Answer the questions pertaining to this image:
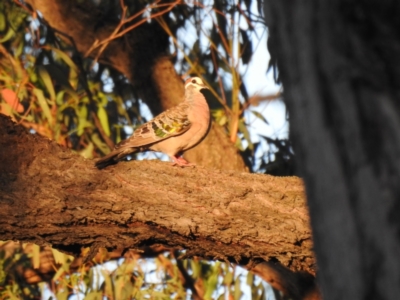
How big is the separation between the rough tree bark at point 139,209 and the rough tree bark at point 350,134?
211 centimetres

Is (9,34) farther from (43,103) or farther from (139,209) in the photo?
(139,209)

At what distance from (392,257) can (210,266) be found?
491 cm

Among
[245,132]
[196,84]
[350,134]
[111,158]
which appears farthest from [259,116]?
[350,134]

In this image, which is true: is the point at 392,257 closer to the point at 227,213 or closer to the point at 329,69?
the point at 329,69

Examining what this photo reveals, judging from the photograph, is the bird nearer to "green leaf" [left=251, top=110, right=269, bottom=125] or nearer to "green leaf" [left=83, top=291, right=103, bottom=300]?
"green leaf" [left=251, top=110, right=269, bottom=125]

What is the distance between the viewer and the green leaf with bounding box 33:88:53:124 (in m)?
5.85

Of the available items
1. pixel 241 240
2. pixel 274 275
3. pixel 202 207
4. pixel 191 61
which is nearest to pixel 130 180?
pixel 202 207

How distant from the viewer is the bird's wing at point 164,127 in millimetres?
4758

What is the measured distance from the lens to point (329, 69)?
1.29 metres

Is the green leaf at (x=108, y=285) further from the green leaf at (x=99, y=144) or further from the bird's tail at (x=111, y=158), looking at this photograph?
the bird's tail at (x=111, y=158)

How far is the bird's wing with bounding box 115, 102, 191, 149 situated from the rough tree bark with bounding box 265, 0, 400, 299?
3320 millimetres

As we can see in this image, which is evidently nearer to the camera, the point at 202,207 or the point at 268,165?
the point at 202,207

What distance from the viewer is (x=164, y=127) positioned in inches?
196

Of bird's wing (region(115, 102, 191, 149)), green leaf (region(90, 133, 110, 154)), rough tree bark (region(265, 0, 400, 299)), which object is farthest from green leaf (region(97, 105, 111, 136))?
rough tree bark (region(265, 0, 400, 299))
